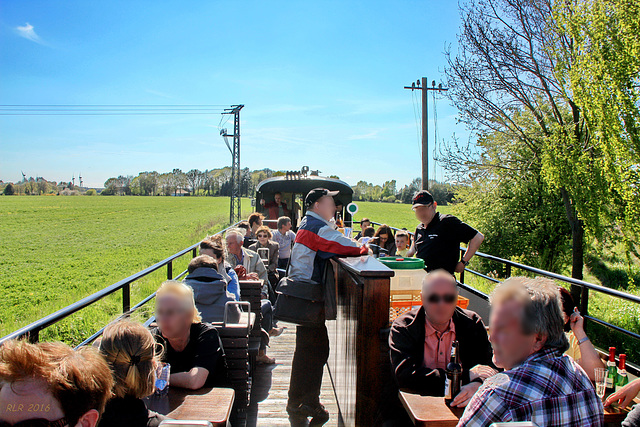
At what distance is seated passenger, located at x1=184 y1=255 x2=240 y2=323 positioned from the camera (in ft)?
11.0

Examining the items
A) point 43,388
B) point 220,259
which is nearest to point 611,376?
point 43,388

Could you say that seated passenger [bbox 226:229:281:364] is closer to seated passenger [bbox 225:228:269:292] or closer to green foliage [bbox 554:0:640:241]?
seated passenger [bbox 225:228:269:292]

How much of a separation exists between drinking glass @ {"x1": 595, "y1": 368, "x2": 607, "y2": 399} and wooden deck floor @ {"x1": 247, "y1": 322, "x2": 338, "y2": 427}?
1.98 m

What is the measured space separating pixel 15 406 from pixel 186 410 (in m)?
0.97

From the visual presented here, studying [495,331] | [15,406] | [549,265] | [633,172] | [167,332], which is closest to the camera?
[15,406]

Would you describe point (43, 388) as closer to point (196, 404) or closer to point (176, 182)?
point (196, 404)

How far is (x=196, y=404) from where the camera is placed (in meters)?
2.10

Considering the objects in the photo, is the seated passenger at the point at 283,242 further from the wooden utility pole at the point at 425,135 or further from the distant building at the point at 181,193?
the distant building at the point at 181,193

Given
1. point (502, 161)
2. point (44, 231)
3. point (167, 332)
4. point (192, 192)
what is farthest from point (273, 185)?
point (192, 192)

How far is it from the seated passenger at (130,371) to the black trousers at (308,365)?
174cm

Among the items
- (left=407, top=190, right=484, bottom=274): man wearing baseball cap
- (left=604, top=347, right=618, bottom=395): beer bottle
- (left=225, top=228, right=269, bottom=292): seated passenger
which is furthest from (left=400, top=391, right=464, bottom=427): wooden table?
(left=225, top=228, right=269, bottom=292): seated passenger

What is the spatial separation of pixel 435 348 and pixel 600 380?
0.89 metres

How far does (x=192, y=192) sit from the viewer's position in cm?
16125

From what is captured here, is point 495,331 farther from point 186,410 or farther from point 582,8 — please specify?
point 582,8
